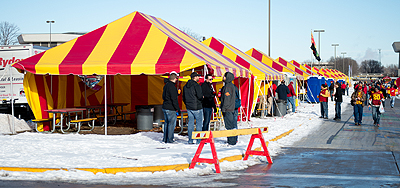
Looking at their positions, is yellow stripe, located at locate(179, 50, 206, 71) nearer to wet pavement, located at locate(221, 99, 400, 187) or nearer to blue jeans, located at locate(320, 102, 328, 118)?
wet pavement, located at locate(221, 99, 400, 187)

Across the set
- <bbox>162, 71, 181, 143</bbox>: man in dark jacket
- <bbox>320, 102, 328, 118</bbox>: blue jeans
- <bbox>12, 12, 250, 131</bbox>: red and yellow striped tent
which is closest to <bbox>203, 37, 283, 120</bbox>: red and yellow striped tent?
<bbox>12, 12, 250, 131</bbox>: red and yellow striped tent

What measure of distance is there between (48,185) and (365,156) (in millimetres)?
7111

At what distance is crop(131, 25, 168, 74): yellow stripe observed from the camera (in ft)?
40.6

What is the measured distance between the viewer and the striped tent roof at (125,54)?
40.9 feet

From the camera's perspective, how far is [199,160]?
317 inches

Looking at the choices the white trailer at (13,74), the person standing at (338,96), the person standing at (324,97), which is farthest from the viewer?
the person standing at (324,97)

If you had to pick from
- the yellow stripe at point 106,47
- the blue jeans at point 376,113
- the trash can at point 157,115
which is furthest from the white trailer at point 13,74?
the blue jeans at point 376,113

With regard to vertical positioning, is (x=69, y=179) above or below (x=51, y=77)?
below

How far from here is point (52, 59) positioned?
531 inches

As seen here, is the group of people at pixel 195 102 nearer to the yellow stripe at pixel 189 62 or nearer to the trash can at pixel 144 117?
the yellow stripe at pixel 189 62

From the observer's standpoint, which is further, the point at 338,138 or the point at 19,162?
the point at 338,138

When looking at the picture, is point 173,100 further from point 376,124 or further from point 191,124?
point 376,124

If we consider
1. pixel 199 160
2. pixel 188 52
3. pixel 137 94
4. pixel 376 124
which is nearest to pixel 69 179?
pixel 199 160

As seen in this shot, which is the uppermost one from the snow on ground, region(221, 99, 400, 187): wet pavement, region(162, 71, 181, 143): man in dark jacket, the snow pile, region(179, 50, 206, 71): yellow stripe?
region(179, 50, 206, 71): yellow stripe
